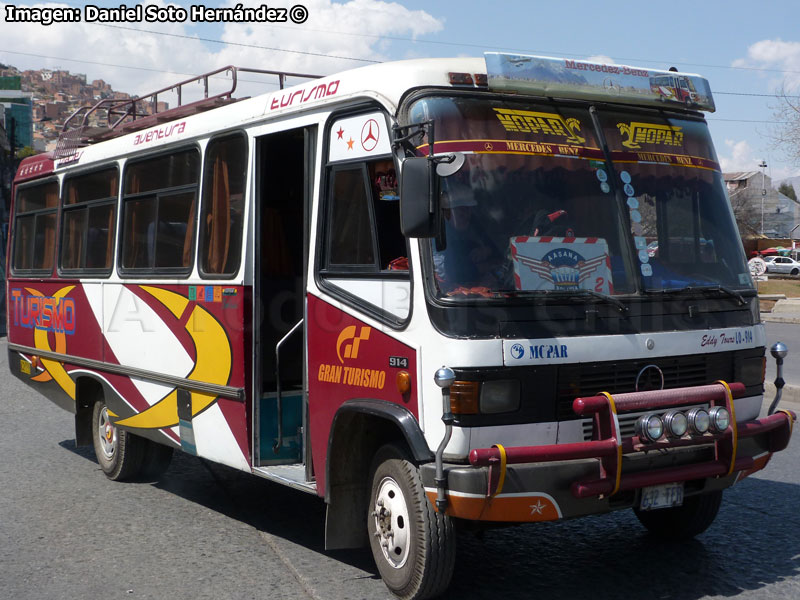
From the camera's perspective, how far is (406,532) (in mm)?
5152

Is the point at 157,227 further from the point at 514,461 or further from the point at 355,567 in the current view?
the point at 514,461

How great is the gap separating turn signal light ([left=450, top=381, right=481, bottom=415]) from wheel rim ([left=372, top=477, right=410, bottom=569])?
664mm

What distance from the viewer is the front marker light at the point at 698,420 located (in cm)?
511

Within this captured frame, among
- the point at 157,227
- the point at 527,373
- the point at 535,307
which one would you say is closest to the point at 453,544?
the point at 527,373

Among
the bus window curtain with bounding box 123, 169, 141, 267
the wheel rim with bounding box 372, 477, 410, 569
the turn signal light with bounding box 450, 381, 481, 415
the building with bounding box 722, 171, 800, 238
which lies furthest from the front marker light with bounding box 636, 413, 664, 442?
the building with bounding box 722, 171, 800, 238

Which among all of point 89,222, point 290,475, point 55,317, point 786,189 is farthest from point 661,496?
point 786,189

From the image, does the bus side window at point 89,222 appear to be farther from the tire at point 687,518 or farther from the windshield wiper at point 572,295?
the tire at point 687,518

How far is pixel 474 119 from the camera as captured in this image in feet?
17.1

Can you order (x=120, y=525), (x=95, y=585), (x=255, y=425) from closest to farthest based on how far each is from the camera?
(x=95, y=585) < (x=255, y=425) < (x=120, y=525)

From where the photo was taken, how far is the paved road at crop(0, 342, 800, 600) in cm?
553

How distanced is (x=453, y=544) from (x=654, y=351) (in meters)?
1.43

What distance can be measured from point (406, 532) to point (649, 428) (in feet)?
4.33

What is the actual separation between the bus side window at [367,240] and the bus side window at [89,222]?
3.64m

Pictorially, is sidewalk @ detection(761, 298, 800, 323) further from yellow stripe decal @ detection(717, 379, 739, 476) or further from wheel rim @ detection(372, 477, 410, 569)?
wheel rim @ detection(372, 477, 410, 569)
